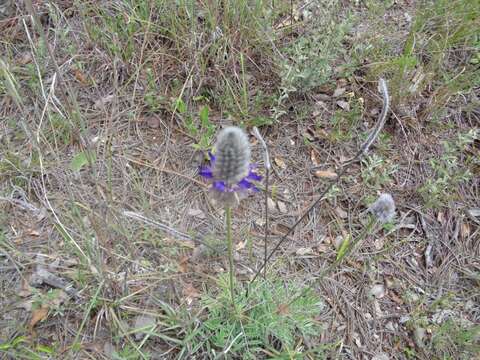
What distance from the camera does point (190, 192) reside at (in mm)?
2082

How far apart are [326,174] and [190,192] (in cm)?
75

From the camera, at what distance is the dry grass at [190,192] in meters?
1.71

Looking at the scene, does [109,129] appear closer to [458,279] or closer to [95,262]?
[95,262]

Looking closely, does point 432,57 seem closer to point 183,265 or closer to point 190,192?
point 190,192

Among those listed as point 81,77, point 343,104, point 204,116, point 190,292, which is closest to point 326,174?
point 343,104

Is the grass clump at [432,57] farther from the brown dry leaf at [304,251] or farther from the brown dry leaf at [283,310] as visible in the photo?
the brown dry leaf at [283,310]

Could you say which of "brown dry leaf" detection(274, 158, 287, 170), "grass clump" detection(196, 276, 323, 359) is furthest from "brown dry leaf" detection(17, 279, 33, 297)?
"brown dry leaf" detection(274, 158, 287, 170)

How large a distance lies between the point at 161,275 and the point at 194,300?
0.19m

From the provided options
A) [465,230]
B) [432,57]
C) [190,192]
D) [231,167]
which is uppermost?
[231,167]

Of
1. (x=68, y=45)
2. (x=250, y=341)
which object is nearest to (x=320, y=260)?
(x=250, y=341)

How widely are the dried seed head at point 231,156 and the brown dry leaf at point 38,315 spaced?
1127mm

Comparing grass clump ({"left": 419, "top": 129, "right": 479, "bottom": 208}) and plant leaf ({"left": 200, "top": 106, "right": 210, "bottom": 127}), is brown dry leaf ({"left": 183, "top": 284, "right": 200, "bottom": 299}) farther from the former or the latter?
grass clump ({"left": 419, "top": 129, "right": 479, "bottom": 208})

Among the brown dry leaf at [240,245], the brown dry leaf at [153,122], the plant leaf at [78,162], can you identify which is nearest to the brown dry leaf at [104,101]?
the brown dry leaf at [153,122]

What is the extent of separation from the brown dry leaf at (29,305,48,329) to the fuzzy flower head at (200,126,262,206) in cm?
107
